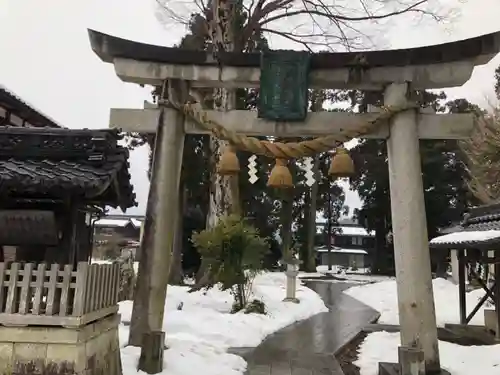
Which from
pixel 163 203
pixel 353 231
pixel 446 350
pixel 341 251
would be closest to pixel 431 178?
pixel 341 251

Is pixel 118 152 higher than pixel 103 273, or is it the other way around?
pixel 118 152

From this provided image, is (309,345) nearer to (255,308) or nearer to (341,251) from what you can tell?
(255,308)

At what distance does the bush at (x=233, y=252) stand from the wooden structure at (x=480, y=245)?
16.0 feet

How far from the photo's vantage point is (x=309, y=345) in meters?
11.0

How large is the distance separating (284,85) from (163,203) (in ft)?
8.78

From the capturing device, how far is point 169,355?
7812 millimetres

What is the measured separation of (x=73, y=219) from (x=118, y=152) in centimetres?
90

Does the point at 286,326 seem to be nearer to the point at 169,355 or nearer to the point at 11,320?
the point at 169,355

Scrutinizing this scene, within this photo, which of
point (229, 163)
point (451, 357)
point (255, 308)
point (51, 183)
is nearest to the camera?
point (51, 183)

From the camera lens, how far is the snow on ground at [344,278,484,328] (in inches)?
588

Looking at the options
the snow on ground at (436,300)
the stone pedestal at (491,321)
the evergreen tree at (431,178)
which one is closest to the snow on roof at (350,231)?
the evergreen tree at (431,178)

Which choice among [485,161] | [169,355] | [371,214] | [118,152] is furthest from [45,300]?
[371,214]

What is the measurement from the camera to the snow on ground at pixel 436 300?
14930 millimetres

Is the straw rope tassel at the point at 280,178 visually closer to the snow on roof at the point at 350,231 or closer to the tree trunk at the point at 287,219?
the tree trunk at the point at 287,219
